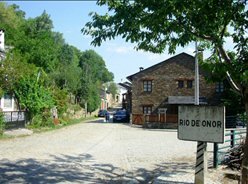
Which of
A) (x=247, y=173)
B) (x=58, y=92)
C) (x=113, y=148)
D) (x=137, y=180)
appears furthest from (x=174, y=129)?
(x=247, y=173)

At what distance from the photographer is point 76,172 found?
11.6 metres

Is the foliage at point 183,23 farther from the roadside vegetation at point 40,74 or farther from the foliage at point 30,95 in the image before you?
the foliage at point 30,95

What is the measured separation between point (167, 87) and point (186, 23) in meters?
35.8

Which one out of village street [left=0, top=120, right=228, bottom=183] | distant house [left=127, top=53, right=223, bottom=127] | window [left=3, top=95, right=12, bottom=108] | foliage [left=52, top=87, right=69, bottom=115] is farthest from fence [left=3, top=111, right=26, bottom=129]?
distant house [left=127, top=53, right=223, bottom=127]

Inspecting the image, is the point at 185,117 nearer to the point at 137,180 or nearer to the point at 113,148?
the point at 137,180

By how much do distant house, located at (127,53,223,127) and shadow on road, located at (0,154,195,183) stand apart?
3020 centimetres

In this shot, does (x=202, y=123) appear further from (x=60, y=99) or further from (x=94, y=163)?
(x=60, y=99)

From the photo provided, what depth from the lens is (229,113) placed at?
3934 cm

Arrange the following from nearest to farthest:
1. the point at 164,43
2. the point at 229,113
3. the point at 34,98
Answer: the point at 164,43 < the point at 34,98 < the point at 229,113

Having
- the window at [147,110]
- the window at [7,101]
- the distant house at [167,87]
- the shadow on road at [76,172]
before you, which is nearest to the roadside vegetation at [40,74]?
the window at [7,101]

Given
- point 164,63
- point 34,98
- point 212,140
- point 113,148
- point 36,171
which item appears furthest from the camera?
Answer: point 164,63

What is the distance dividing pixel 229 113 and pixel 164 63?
32.9 feet

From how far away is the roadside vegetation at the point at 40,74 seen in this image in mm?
27484

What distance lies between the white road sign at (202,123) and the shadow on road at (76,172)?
2689mm
